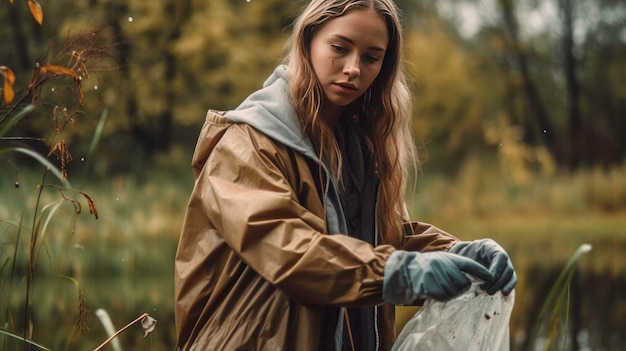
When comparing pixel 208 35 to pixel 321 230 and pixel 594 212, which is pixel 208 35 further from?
pixel 321 230

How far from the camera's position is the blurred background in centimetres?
806

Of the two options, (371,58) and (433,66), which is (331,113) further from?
(433,66)

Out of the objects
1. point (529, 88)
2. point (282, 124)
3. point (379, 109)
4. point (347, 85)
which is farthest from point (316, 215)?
point (529, 88)

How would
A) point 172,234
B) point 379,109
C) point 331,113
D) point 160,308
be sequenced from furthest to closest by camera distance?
point 172,234 < point 160,308 < point 379,109 < point 331,113

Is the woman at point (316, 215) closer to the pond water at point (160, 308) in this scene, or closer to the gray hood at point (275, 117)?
the gray hood at point (275, 117)

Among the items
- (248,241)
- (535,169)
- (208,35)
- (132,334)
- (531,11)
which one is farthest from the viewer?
(531,11)

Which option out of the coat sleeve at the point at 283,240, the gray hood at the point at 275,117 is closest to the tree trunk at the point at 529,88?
the gray hood at the point at 275,117

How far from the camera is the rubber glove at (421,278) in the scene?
180cm

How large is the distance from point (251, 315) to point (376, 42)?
2.12 ft

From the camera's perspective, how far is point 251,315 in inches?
77.6

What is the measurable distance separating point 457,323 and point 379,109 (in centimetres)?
55

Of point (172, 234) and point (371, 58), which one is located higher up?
point (371, 58)

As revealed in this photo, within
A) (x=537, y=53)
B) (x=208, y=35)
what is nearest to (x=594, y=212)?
(x=537, y=53)

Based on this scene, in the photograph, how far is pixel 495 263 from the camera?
200 cm
